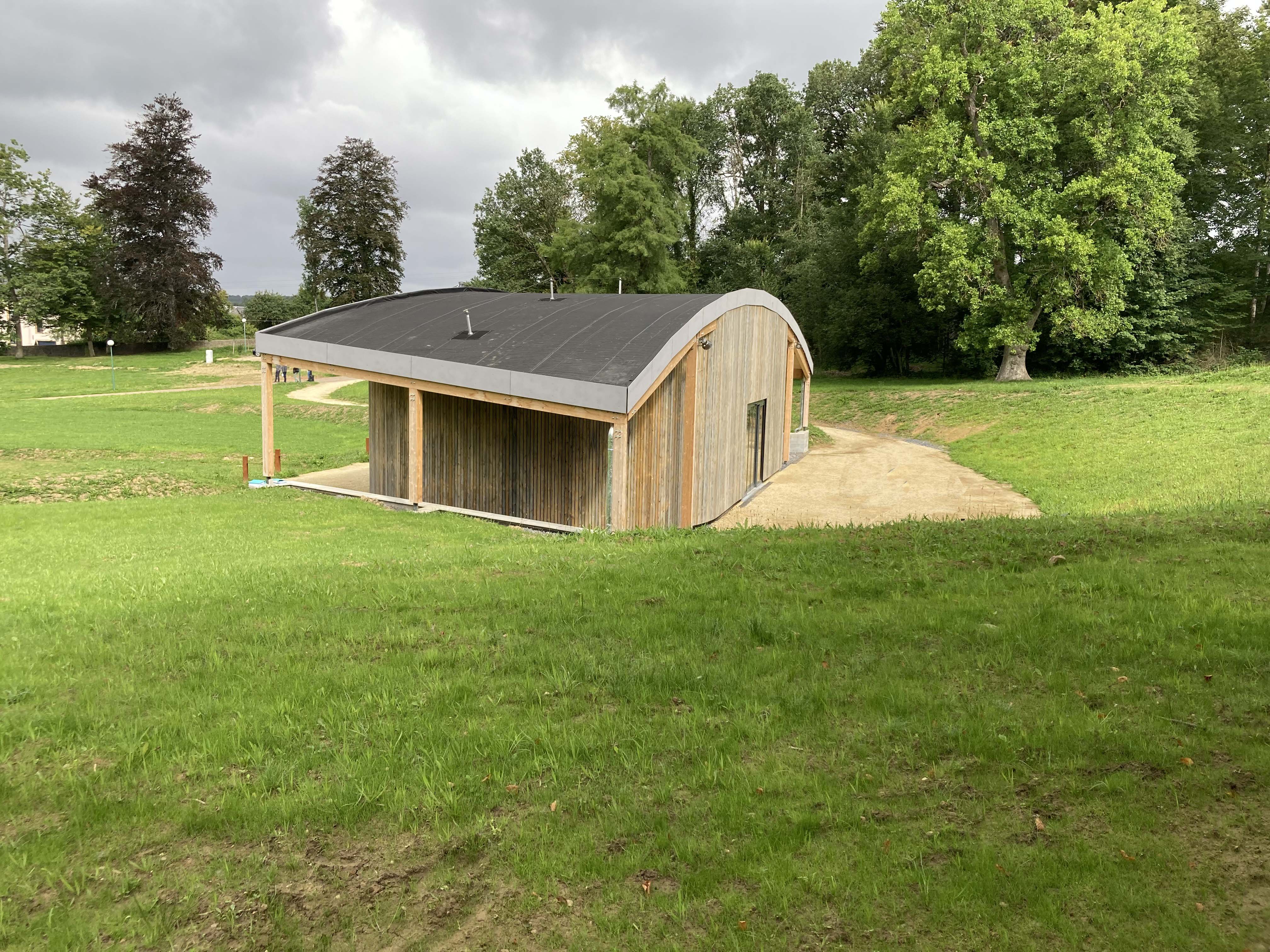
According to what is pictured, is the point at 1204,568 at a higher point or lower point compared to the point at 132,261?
lower

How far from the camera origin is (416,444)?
620 inches

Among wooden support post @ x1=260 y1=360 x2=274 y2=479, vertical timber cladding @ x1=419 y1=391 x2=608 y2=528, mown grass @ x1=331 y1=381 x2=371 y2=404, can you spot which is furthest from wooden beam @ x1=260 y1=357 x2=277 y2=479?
mown grass @ x1=331 y1=381 x2=371 y2=404

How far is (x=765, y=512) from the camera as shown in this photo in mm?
17891

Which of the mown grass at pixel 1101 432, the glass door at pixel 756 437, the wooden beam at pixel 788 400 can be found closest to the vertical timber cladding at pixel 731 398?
the glass door at pixel 756 437

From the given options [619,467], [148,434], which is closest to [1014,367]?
[619,467]

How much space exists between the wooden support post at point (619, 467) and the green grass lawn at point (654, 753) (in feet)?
15.0

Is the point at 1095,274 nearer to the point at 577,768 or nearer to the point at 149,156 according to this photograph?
the point at 577,768

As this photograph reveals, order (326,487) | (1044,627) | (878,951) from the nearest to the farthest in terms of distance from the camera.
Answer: (878,951)
(1044,627)
(326,487)

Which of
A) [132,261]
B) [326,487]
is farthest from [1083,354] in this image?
[132,261]

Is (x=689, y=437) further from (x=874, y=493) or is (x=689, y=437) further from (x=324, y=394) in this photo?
(x=324, y=394)

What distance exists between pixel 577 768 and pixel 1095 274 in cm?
3621

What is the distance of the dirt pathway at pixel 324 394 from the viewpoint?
38.4 meters

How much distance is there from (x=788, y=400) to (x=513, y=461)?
11095mm

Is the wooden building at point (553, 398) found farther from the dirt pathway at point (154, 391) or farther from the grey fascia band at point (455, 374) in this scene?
the dirt pathway at point (154, 391)
